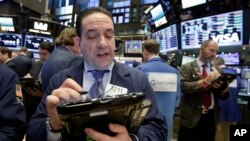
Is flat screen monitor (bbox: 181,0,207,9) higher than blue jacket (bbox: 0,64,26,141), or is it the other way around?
flat screen monitor (bbox: 181,0,207,9)

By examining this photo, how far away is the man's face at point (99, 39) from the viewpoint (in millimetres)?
1458

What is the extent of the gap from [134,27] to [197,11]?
14424 mm

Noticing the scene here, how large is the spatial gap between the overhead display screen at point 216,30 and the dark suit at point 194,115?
5.27ft

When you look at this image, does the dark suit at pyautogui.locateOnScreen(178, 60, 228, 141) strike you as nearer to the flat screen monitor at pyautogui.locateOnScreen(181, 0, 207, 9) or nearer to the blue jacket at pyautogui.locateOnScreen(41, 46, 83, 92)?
the blue jacket at pyautogui.locateOnScreen(41, 46, 83, 92)

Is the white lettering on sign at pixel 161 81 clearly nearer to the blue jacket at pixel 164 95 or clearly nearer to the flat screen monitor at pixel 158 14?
the blue jacket at pixel 164 95

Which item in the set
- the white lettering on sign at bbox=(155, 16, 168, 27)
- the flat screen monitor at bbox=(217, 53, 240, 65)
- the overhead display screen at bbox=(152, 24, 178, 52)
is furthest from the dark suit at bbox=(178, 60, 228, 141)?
the white lettering on sign at bbox=(155, 16, 168, 27)

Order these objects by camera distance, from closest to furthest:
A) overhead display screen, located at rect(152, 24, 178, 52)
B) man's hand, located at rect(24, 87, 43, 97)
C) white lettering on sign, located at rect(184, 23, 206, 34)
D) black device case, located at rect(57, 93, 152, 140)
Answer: black device case, located at rect(57, 93, 152, 140), man's hand, located at rect(24, 87, 43, 97), white lettering on sign, located at rect(184, 23, 206, 34), overhead display screen, located at rect(152, 24, 178, 52)

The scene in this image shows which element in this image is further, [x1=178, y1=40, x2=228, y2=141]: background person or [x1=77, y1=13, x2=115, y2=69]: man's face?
[x1=178, y1=40, x2=228, y2=141]: background person

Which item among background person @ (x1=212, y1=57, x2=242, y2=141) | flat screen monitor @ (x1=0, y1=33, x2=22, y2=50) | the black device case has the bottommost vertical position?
background person @ (x1=212, y1=57, x2=242, y2=141)

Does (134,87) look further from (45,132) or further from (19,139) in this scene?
(19,139)

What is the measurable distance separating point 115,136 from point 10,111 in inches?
26.6

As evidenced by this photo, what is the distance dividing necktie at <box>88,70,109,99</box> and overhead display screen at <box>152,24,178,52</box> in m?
5.53

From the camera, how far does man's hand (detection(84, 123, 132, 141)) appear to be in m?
1.09

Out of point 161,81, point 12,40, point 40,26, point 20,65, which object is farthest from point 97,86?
point 40,26
